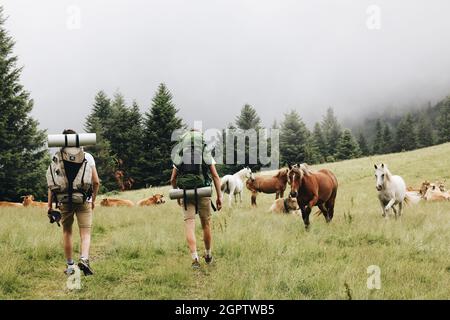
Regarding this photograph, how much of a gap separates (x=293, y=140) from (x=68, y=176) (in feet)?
193

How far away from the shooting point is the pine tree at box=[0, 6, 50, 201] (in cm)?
2864

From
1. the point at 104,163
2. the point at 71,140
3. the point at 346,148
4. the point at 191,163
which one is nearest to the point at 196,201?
the point at 191,163

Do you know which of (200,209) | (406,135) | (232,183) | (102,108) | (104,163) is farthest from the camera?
(406,135)

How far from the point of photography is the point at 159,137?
4844 cm

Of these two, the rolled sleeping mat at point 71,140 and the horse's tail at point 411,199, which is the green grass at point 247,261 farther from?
the horse's tail at point 411,199

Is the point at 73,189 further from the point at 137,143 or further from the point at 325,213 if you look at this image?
the point at 137,143

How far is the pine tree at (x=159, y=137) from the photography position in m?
46.9

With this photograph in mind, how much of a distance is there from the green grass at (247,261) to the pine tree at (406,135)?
285 feet

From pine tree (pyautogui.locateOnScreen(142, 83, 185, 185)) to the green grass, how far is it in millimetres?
35072

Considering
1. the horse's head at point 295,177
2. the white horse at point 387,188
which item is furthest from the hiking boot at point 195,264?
the white horse at point 387,188

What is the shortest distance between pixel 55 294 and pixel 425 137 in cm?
10116

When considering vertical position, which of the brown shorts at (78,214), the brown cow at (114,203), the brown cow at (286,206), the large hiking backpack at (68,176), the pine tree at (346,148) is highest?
the pine tree at (346,148)

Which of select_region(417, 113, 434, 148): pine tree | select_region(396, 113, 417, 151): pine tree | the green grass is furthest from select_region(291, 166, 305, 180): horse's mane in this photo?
select_region(417, 113, 434, 148): pine tree

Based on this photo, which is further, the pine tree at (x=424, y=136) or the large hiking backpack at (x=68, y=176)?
the pine tree at (x=424, y=136)
